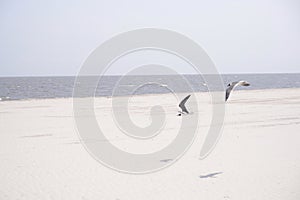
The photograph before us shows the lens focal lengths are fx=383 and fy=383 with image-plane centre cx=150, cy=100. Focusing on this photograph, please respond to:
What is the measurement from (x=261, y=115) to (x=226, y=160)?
11.3m

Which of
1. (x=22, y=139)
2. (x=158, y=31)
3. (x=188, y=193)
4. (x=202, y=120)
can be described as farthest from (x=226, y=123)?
(x=188, y=193)

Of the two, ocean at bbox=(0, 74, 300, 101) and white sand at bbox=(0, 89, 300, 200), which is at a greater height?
white sand at bbox=(0, 89, 300, 200)

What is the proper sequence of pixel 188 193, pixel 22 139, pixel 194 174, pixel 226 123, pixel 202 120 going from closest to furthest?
pixel 188 193
pixel 194 174
pixel 22 139
pixel 226 123
pixel 202 120

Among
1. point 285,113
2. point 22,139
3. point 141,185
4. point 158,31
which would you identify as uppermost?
point 158,31

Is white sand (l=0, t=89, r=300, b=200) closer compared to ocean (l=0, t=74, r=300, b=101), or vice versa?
white sand (l=0, t=89, r=300, b=200)

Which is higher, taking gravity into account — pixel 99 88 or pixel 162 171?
pixel 162 171

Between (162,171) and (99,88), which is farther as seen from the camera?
(99,88)

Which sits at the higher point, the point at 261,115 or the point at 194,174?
the point at 194,174

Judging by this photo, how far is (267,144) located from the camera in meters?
13.0

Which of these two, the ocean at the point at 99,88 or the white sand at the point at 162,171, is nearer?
the white sand at the point at 162,171

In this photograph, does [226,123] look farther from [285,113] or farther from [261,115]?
[285,113]

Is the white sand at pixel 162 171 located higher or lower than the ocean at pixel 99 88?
higher

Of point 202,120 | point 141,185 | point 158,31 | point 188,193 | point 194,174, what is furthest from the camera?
point 202,120

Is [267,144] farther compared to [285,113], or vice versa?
[285,113]
